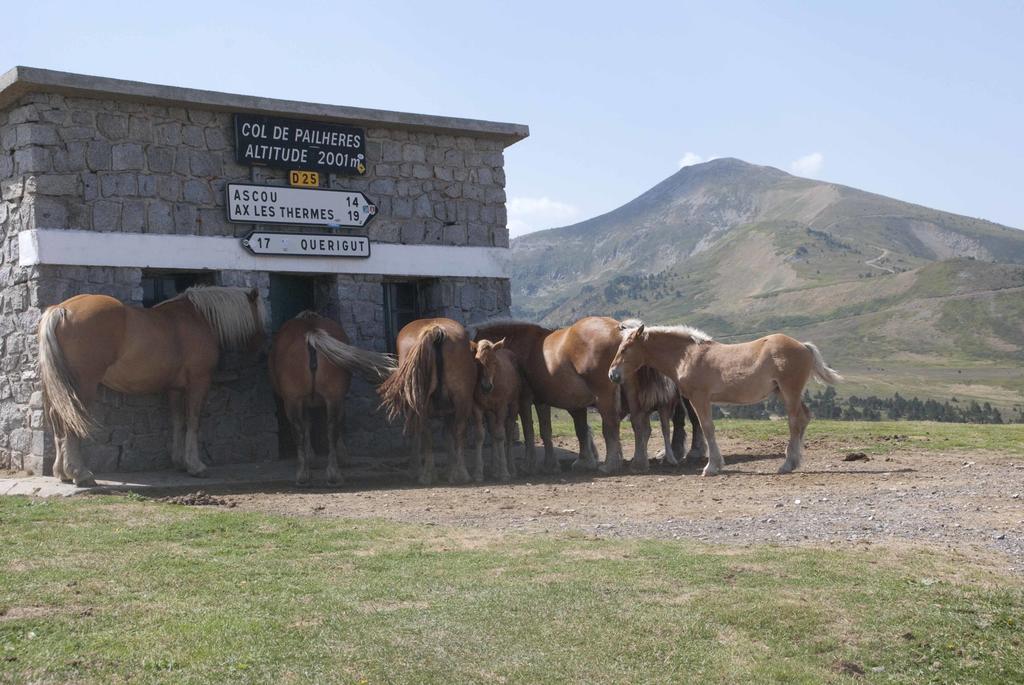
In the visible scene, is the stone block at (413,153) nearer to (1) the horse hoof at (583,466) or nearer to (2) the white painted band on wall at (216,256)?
(2) the white painted band on wall at (216,256)

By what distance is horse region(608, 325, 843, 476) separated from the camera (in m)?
11.7

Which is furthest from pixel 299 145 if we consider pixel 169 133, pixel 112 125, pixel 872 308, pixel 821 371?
pixel 872 308

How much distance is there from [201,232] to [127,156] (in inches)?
46.2

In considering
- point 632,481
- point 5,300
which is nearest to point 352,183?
point 5,300

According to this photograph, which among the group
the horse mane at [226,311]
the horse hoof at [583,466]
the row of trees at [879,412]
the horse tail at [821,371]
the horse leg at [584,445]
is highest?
the horse mane at [226,311]

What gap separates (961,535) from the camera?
25.6ft

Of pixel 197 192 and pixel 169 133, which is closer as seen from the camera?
pixel 169 133

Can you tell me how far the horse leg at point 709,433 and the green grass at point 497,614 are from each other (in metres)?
4.36

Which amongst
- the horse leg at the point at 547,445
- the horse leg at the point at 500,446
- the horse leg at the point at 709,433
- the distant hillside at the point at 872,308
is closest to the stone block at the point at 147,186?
the horse leg at the point at 500,446

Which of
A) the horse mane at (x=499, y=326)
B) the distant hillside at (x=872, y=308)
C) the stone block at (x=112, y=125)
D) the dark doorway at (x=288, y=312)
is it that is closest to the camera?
the stone block at (x=112, y=125)

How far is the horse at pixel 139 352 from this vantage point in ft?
34.9

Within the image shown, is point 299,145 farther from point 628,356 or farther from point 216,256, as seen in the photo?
point 628,356

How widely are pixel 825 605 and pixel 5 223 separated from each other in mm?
9993

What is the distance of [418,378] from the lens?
11.5 meters
